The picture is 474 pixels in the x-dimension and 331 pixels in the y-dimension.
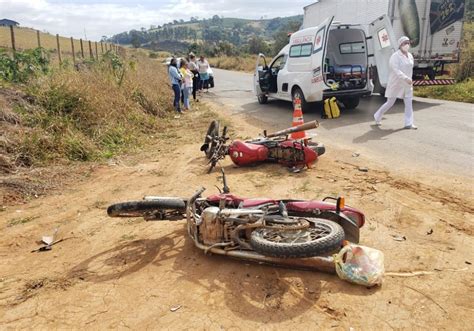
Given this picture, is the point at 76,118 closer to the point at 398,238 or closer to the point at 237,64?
Answer: the point at 398,238

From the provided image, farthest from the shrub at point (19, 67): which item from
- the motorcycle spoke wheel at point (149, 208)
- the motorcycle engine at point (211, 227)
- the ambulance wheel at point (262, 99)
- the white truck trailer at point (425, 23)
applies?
the white truck trailer at point (425, 23)

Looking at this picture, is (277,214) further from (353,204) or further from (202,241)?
(353,204)

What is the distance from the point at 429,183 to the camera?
5035 mm

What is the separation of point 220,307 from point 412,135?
616 cm

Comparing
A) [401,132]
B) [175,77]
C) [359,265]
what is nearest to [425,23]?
[401,132]

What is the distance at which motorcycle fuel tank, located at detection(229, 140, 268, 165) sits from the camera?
599 cm

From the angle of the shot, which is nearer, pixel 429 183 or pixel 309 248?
pixel 309 248

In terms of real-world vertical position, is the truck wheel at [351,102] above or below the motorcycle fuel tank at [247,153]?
above

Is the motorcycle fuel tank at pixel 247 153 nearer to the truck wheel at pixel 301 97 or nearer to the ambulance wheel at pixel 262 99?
the truck wheel at pixel 301 97

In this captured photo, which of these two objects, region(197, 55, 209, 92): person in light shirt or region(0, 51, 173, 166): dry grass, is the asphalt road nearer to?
region(0, 51, 173, 166): dry grass

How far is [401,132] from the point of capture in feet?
25.9

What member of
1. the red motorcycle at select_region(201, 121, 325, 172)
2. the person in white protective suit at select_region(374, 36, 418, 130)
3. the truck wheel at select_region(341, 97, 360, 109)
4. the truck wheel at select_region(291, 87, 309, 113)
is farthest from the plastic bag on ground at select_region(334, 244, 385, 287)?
the truck wheel at select_region(341, 97, 360, 109)

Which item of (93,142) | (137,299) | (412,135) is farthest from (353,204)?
(93,142)

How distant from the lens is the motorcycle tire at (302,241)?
2.77m
